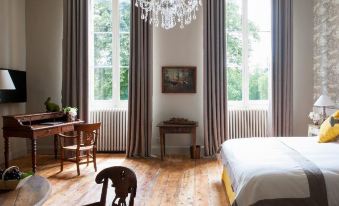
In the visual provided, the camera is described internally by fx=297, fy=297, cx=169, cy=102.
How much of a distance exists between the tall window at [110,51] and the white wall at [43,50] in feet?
2.18

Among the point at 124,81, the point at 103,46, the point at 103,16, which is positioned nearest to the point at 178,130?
the point at 124,81

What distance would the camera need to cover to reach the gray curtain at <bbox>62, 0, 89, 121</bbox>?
5633 millimetres

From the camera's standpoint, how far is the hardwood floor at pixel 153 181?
346 centimetres

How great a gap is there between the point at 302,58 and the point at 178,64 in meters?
2.44

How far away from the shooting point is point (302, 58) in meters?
5.84

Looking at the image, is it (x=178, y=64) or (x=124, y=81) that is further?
(x=124, y=81)

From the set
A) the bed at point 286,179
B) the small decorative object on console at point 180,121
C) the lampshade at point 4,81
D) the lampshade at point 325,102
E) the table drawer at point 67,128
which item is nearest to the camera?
the bed at point 286,179

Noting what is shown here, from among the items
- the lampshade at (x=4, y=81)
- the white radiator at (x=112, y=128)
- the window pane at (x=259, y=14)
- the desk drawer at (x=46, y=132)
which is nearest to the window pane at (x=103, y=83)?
the white radiator at (x=112, y=128)

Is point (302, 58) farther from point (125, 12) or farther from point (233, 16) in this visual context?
point (125, 12)

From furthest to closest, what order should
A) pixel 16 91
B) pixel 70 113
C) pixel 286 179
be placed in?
pixel 16 91, pixel 70 113, pixel 286 179

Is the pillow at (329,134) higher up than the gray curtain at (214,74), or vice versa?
the gray curtain at (214,74)

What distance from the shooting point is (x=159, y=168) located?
16.0 feet

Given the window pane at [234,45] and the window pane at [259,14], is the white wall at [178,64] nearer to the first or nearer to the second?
the window pane at [234,45]

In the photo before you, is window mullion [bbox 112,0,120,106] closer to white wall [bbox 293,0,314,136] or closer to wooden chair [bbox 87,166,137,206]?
white wall [bbox 293,0,314,136]
